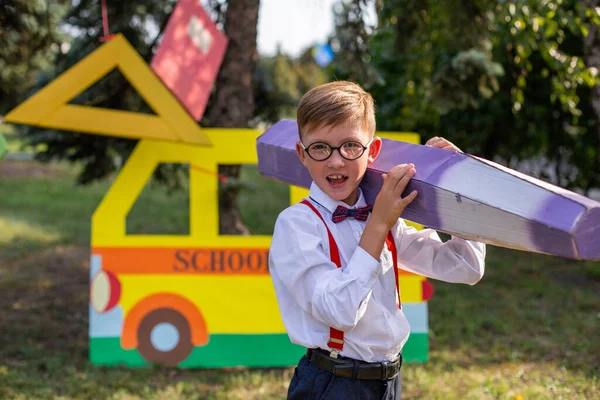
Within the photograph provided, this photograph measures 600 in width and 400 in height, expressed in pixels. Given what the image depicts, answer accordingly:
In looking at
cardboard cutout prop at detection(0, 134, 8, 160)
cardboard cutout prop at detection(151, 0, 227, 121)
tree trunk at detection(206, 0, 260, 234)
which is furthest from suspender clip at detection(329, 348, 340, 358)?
tree trunk at detection(206, 0, 260, 234)

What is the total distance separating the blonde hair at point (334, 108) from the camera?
1768 millimetres

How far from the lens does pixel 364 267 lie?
5.48 feet

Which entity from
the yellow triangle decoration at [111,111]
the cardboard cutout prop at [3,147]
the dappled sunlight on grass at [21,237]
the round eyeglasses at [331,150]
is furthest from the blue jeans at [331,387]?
the dappled sunlight on grass at [21,237]

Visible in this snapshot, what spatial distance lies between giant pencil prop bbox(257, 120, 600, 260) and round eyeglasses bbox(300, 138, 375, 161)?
0.48ft

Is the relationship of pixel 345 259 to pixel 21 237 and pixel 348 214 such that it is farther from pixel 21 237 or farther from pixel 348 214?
pixel 21 237

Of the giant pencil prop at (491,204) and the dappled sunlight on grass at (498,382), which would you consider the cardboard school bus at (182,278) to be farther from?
the giant pencil prop at (491,204)

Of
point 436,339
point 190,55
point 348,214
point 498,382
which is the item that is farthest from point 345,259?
point 436,339

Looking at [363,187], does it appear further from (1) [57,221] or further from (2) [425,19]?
(1) [57,221]

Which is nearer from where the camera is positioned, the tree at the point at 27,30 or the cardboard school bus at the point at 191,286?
the cardboard school bus at the point at 191,286

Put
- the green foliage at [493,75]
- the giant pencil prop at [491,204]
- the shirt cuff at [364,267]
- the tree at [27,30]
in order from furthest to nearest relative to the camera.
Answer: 1. the green foliage at [493,75]
2. the tree at [27,30]
3. the shirt cuff at [364,267]
4. the giant pencil prop at [491,204]

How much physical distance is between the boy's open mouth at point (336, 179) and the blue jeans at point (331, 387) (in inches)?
22.5

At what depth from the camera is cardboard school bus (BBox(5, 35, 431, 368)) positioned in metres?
4.15

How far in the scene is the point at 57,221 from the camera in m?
10.8

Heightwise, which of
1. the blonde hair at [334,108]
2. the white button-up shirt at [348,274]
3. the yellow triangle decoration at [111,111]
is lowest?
the white button-up shirt at [348,274]
